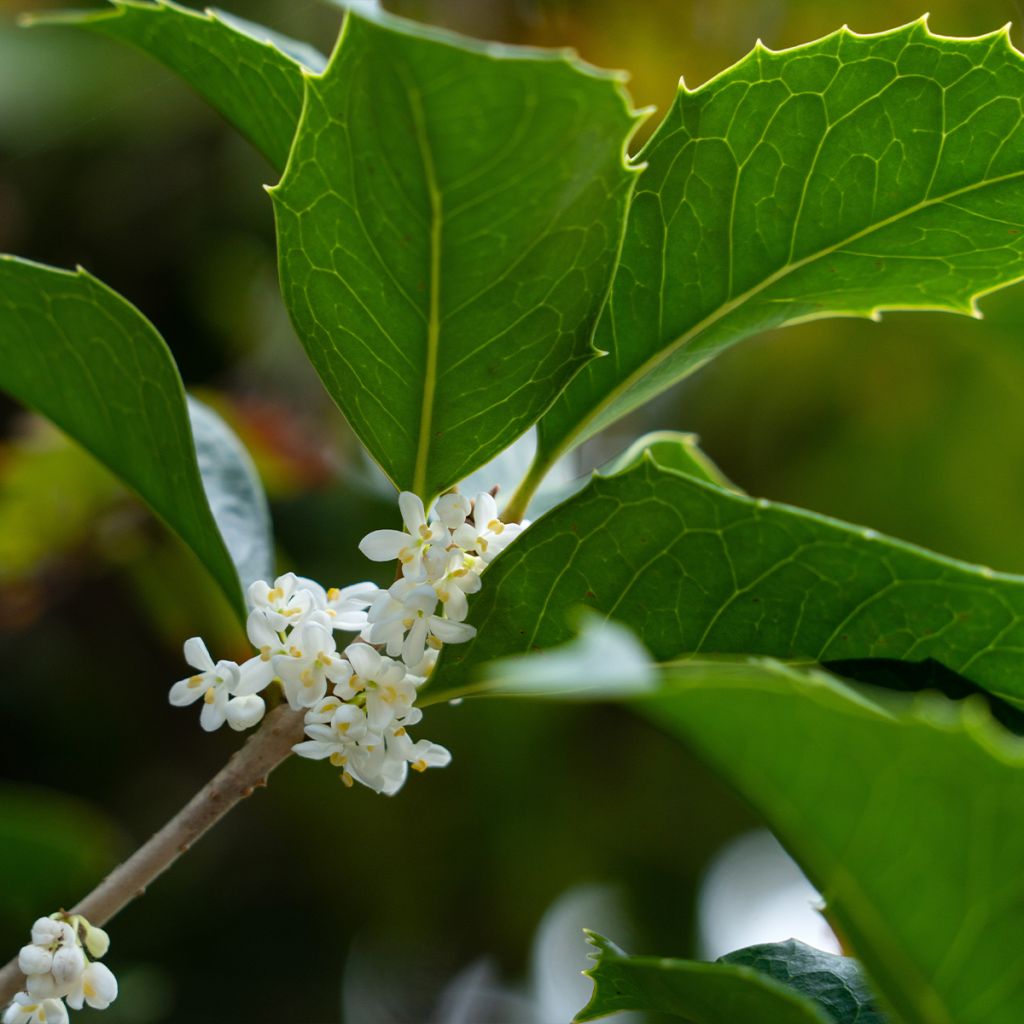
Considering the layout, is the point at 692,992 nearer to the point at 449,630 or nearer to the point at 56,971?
the point at 449,630

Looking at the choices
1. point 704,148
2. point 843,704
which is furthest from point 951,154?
point 843,704

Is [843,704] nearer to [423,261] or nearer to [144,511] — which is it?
[423,261]

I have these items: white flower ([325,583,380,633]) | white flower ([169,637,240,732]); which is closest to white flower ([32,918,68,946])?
white flower ([169,637,240,732])

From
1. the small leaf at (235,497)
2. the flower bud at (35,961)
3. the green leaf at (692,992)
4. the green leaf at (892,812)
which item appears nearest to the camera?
the green leaf at (892,812)

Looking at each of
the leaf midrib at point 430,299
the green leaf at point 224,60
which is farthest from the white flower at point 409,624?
the green leaf at point 224,60

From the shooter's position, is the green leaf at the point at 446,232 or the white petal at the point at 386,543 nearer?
the green leaf at the point at 446,232

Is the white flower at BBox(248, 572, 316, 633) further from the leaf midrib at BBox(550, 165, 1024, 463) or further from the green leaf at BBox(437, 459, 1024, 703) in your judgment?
the leaf midrib at BBox(550, 165, 1024, 463)

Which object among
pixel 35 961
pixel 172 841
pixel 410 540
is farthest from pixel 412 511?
pixel 35 961

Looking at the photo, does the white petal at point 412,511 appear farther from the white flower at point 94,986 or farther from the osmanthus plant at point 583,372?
the white flower at point 94,986
